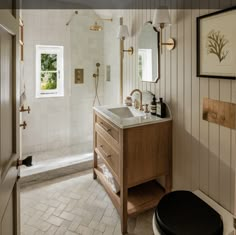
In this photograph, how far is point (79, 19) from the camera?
11.5ft

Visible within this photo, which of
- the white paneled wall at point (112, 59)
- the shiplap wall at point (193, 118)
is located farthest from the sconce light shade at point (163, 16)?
the white paneled wall at point (112, 59)

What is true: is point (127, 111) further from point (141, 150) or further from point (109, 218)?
point (109, 218)

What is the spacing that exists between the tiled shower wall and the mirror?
4.65 feet

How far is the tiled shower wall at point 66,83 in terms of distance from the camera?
3.24 metres

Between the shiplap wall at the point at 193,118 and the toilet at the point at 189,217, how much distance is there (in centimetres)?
16

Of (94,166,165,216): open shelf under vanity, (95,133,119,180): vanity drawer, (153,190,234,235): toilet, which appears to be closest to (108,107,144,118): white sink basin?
(95,133,119,180): vanity drawer

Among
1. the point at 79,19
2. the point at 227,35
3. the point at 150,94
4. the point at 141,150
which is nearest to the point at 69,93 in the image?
the point at 79,19

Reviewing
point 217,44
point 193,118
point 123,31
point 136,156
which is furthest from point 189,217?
point 123,31

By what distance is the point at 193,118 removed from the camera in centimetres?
180

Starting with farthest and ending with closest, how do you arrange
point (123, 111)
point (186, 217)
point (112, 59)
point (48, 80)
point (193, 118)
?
point (48, 80) → point (112, 59) → point (123, 111) → point (193, 118) → point (186, 217)

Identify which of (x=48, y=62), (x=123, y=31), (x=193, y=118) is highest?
(x=123, y=31)

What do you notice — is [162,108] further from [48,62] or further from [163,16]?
[48,62]

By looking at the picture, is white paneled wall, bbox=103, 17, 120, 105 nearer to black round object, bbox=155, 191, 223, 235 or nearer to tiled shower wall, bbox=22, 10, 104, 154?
tiled shower wall, bbox=22, 10, 104, 154

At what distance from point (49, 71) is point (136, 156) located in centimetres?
230
